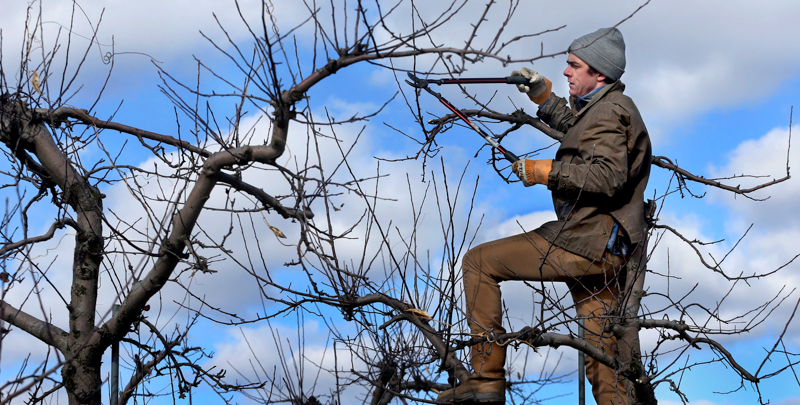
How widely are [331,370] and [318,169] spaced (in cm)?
215

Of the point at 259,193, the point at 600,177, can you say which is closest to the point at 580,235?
the point at 600,177

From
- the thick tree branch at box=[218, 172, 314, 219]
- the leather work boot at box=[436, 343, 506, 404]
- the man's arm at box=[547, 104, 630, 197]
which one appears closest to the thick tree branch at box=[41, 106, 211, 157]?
the thick tree branch at box=[218, 172, 314, 219]

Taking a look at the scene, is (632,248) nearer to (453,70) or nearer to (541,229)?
(541,229)

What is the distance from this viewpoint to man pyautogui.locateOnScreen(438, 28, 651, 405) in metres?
4.01

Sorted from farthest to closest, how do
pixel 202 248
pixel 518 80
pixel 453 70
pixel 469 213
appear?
pixel 518 80 < pixel 202 248 < pixel 469 213 < pixel 453 70

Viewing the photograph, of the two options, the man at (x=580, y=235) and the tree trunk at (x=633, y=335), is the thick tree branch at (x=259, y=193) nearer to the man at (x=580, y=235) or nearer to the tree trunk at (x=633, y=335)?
the man at (x=580, y=235)

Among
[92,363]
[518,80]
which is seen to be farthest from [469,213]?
[92,363]

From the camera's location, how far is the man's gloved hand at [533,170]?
4066mm

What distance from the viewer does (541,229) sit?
415 centimetres

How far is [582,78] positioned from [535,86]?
0.82 metres

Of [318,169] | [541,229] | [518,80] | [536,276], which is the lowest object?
[536,276]

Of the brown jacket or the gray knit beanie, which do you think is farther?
the gray knit beanie

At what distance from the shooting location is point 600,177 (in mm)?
3977

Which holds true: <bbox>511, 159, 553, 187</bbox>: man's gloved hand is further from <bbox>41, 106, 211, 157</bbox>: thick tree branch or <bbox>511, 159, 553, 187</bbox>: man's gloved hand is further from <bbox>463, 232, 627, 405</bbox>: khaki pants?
<bbox>41, 106, 211, 157</bbox>: thick tree branch
